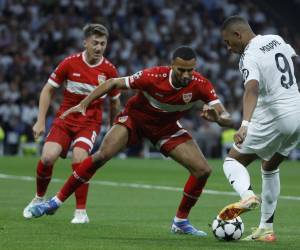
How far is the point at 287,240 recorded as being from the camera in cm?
1027

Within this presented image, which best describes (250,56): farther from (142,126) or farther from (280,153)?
(142,126)

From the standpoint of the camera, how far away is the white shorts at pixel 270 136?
10039mm

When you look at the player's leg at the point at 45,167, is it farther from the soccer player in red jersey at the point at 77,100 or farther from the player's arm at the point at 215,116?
the player's arm at the point at 215,116

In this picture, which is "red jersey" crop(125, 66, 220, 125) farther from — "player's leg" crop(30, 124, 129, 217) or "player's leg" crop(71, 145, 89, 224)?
"player's leg" crop(71, 145, 89, 224)

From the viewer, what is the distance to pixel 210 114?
10.3m

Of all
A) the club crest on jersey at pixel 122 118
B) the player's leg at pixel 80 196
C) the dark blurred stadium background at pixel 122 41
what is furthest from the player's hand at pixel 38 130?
the dark blurred stadium background at pixel 122 41

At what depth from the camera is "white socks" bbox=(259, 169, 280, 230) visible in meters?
10.5

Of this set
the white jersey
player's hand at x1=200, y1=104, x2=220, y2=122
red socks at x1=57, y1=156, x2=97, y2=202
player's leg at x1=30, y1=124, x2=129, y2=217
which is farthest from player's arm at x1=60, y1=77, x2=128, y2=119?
the white jersey

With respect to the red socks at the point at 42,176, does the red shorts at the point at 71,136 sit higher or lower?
higher

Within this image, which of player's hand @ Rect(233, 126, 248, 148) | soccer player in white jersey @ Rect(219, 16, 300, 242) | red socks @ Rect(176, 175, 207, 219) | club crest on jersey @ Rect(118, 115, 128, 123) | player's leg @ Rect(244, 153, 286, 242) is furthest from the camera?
club crest on jersey @ Rect(118, 115, 128, 123)

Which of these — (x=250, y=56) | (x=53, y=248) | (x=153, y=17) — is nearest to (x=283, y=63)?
(x=250, y=56)

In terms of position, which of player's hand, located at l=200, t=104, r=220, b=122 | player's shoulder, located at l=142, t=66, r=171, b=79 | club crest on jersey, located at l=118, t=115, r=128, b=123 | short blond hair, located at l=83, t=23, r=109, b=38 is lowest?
club crest on jersey, located at l=118, t=115, r=128, b=123

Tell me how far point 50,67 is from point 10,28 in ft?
6.21

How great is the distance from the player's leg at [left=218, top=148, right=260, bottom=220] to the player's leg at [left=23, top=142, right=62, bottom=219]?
115 inches
